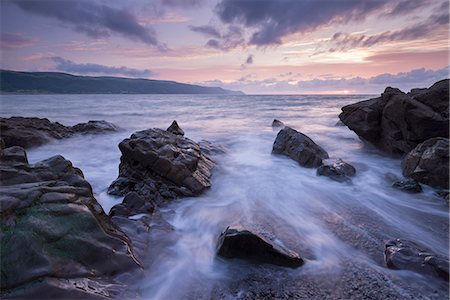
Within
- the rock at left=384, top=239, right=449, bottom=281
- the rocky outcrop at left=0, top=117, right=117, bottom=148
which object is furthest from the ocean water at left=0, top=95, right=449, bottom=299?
the rocky outcrop at left=0, top=117, right=117, bottom=148

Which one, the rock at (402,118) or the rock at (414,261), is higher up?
the rock at (402,118)

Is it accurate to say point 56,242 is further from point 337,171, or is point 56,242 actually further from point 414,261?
point 337,171

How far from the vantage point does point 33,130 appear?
13.1 meters

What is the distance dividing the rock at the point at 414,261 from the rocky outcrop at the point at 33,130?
43.0 ft

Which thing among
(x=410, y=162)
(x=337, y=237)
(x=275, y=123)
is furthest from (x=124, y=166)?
(x=275, y=123)

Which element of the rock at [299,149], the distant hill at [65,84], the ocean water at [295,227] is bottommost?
the ocean water at [295,227]

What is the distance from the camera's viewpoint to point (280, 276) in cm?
379

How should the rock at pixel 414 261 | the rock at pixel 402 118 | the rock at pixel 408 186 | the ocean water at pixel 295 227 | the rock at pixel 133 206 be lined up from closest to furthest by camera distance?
the ocean water at pixel 295 227
the rock at pixel 414 261
the rock at pixel 133 206
the rock at pixel 408 186
the rock at pixel 402 118

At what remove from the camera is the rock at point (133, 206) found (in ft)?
17.5

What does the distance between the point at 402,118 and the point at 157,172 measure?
26.3 feet

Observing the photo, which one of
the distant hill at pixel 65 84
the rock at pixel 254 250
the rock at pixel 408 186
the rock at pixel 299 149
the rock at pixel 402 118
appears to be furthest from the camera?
the distant hill at pixel 65 84

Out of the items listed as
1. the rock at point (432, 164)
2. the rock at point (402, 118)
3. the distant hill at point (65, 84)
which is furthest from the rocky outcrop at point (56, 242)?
the distant hill at point (65, 84)

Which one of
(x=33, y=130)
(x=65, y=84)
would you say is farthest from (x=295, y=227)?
(x=65, y=84)

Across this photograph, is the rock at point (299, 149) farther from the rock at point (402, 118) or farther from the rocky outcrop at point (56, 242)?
the rocky outcrop at point (56, 242)
